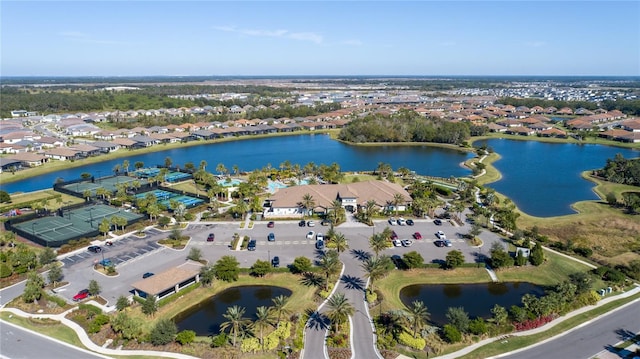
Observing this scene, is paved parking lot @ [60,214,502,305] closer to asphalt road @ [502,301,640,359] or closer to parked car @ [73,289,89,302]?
parked car @ [73,289,89,302]

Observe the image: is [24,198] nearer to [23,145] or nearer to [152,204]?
[152,204]

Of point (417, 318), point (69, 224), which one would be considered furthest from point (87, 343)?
point (69, 224)

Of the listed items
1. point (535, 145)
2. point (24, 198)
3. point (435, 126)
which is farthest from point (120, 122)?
point (535, 145)

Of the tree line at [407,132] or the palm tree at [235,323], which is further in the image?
the tree line at [407,132]

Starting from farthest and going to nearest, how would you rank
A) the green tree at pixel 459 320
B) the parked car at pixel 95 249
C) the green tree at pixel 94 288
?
1. the parked car at pixel 95 249
2. the green tree at pixel 94 288
3. the green tree at pixel 459 320

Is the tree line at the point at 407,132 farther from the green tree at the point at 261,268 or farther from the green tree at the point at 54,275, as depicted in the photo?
the green tree at the point at 54,275

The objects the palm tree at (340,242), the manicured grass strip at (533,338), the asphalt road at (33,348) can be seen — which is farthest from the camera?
the palm tree at (340,242)

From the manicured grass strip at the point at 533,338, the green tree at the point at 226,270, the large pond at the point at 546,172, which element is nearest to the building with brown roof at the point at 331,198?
the green tree at the point at 226,270

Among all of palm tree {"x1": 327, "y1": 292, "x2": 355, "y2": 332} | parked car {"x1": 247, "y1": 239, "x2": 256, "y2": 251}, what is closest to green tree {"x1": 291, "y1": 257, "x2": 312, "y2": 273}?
parked car {"x1": 247, "y1": 239, "x2": 256, "y2": 251}
